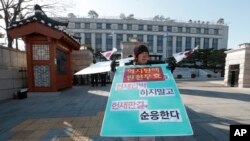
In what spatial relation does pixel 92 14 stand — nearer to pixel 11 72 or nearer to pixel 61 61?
pixel 61 61

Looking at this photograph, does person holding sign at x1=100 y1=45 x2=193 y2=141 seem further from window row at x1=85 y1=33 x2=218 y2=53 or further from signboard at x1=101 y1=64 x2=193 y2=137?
window row at x1=85 y1=33 x2=218 y2=53

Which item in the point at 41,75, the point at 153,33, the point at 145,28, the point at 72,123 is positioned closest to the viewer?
the point at 72,123

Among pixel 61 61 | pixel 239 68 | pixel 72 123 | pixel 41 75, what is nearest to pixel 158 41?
pixel 239 68

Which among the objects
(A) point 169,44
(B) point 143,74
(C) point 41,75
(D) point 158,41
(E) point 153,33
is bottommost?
(C) point 41,75

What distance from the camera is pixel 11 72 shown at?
394 inches

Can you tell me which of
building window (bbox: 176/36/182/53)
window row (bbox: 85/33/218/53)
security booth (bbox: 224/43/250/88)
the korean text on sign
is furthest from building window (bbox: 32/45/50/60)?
building window (bbox: 176/36/182/53)

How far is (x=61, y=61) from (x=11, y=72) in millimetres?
3675

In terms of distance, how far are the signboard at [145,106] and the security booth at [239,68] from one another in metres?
16.1

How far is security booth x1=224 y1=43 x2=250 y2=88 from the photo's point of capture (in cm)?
1641

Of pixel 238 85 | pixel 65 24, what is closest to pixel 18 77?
pixel 65 24

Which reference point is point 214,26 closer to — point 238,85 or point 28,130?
point 238,85

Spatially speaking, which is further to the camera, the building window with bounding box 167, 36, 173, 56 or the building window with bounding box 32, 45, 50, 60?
the building window with bounding box 167, 36, 173, 56

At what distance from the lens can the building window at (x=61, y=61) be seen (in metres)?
12.4

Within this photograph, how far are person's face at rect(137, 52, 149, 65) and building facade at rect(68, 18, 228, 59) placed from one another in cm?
6060
